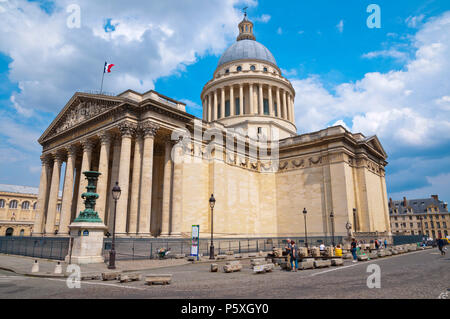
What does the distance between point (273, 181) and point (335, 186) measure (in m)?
9.37

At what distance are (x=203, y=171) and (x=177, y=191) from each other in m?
5.13

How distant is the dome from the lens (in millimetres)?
58706

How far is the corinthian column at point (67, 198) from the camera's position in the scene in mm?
33031

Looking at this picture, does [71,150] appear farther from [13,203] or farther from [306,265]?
[13,203]

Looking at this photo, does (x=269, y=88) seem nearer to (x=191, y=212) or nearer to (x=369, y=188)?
(x=369, y=188)

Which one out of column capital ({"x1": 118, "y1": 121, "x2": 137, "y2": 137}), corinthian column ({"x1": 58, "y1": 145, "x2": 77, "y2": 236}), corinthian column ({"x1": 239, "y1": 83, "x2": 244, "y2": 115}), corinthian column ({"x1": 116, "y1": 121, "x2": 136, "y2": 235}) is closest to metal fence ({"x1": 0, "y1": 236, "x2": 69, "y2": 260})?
corinthian column ({"x1": 58, "y1": 145, "x2": 77, "y2": 236})

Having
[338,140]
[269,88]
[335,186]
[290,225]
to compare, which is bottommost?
[290,225]

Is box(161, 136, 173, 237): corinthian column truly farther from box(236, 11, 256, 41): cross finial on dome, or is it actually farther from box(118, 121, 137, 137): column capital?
box(236, 11, 256, 41): cross finial on dome

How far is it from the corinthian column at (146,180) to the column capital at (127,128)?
0.94m

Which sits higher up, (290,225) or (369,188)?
(369,188)

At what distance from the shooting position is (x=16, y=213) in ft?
252

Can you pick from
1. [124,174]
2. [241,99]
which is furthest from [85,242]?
[241,99]

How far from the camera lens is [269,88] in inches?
2126
